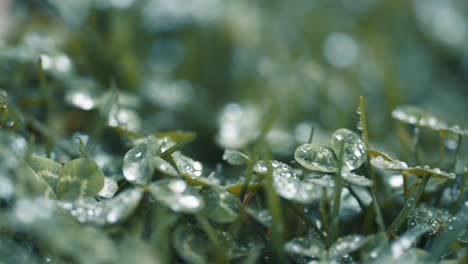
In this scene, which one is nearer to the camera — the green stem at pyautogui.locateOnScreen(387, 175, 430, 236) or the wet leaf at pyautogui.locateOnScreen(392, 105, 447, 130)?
the green stem at pyautogui.locateOnScreen(387, 175, 430, 236)

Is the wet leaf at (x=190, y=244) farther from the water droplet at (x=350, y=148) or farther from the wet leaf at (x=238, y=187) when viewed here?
the water droplet at (x=350, y=148)

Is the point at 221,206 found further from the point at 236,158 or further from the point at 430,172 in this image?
the point at 430,172

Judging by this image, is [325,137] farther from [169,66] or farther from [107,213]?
[107,213]

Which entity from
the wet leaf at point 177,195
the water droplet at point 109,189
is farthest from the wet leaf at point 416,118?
the water droplet at point 109,189

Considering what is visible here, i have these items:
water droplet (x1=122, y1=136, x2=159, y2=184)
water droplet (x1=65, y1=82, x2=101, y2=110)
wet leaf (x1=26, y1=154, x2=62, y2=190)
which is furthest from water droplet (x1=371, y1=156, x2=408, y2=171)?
water droplet (x1=65, y1=82, x2=101, y2=110)

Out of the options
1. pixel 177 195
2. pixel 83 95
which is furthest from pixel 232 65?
pixel 177 195

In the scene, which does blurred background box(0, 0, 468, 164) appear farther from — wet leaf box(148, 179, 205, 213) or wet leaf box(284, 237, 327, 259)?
wet leaf box(284, 237, 327, 259)
